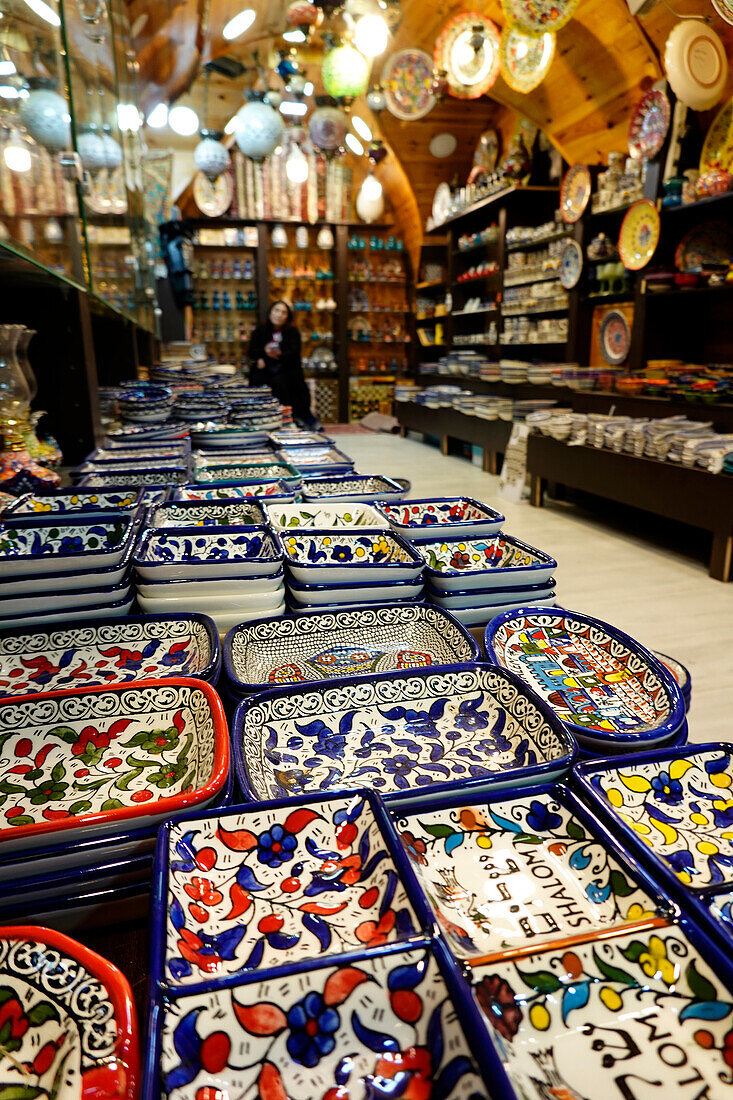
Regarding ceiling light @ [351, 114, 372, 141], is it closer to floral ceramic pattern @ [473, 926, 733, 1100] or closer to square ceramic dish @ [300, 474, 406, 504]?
square ceramic dish @ [300, 474, 406, 504]

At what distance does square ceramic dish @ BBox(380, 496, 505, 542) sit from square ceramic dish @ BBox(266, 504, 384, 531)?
0.06 m

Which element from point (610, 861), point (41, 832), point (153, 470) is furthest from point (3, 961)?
point (153, 470)

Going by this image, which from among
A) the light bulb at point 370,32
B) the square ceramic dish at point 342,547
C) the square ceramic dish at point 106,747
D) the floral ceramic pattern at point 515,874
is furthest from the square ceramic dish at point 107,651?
the light bulb at point 370,32

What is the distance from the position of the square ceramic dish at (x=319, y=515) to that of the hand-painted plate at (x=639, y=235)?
3.82 meters

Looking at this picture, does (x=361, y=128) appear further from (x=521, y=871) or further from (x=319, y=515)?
(x=521, y=871)

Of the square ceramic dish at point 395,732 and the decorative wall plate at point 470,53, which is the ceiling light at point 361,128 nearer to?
the decorative wall plate at point 470,53

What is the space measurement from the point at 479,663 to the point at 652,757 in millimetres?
231

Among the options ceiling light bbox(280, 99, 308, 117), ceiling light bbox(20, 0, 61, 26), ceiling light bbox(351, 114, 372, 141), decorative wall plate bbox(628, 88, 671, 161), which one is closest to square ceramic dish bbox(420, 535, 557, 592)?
ceiling light bbox(20, 0, 61, 26)

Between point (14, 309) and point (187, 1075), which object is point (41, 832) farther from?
point (14, 309)

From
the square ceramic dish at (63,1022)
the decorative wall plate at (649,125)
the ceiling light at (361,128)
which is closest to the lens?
the square ceramic dish at (63,1022)

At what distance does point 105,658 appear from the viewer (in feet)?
3.15

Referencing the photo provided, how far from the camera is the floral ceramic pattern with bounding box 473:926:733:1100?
429 mm

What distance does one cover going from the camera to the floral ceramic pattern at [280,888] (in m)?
0.51

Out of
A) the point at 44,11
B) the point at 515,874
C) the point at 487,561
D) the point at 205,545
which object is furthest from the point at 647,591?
the point at 44,11
